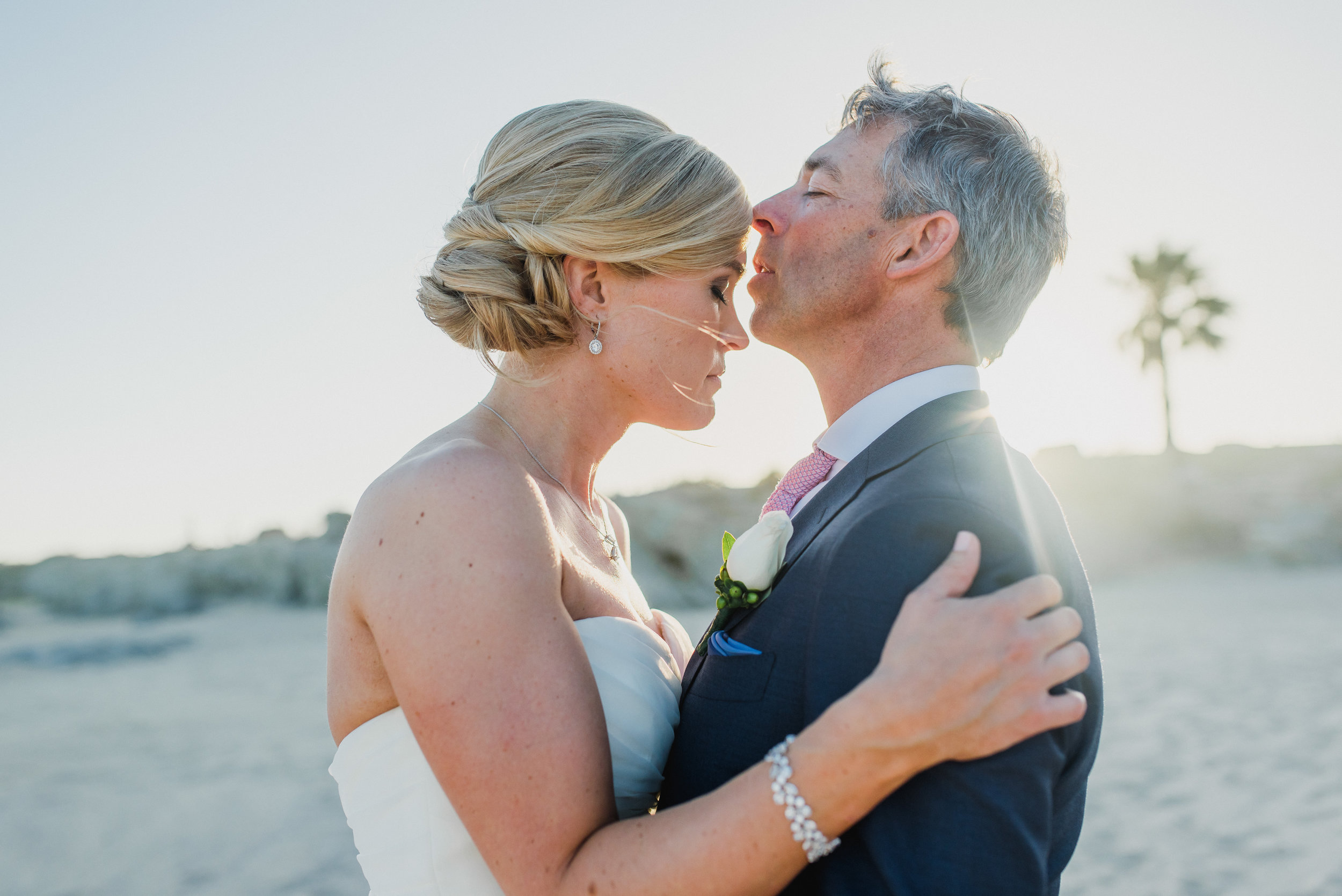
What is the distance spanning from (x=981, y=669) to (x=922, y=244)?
5.81 ft

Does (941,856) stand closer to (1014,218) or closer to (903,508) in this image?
(903,508)

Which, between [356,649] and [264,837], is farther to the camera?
[264,837]

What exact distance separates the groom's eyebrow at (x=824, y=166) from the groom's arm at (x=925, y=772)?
1.69 m

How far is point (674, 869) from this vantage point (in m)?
1.91

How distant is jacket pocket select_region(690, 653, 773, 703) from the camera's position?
2168 millimetres

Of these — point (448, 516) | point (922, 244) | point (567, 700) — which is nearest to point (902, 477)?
point (567, 700)

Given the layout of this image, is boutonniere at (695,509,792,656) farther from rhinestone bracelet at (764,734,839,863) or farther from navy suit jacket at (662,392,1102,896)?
rhinestone bracelet at (764,734,839,863)

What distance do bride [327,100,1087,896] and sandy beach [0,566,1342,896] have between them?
5861mm

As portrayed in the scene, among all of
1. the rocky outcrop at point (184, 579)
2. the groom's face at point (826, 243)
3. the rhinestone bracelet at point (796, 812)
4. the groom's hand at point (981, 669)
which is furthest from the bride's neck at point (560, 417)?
the rocky outcrop at point (184, 579)

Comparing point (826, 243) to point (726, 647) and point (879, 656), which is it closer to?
point (726, 647)

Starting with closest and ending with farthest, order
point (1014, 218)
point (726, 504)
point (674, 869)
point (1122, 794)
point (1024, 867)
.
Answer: point (1024, 867), point (674, 869), point (1014, 218), point (1122, 794), point (726, 504)

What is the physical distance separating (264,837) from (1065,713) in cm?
845

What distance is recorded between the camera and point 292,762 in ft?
33.9

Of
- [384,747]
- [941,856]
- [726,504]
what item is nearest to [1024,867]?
[941,856]
